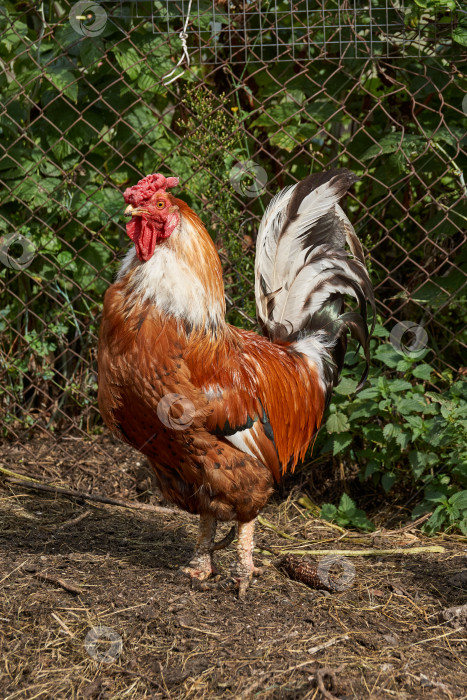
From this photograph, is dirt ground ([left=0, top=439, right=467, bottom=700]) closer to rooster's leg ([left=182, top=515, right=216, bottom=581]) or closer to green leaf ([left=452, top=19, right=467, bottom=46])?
rooster's leg ([left=182, top=515, right=216, bottom=581])

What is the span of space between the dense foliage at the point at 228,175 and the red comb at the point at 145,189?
1187 mm

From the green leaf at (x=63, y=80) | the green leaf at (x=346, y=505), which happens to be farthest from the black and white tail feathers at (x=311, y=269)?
the green leaf at (x=63, y=80)

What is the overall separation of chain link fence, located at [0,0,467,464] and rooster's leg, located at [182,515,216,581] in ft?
4.44

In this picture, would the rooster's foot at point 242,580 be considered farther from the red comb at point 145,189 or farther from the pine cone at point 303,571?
the red comb at point 145,189

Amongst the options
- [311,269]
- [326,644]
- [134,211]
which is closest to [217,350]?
[134,211]

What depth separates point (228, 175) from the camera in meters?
4.20

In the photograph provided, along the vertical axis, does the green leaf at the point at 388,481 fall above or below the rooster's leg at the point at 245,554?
below

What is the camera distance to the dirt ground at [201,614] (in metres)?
2.45

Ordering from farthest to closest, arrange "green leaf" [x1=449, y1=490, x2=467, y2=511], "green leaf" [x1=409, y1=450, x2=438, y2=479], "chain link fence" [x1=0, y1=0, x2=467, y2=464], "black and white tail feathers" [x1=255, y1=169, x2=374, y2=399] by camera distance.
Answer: "chain link fence" [x1=0, y1=0, x2=467, y2=464] < "green leaf" [x1=409, y1=450, x2=438, y2=479] < "green leaf" [x1=449, y1=490, x2=467, y2=511] < "black and white tail feathers" [x1=255, y1=169, x2=374, y2=399]

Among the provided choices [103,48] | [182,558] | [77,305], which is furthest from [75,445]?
[103,48]

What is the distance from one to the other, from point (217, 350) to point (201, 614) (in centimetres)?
110

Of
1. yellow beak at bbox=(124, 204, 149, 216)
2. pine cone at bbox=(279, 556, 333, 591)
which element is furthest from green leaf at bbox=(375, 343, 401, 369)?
yellow beak at bbox=(124, 204, 149, 216)

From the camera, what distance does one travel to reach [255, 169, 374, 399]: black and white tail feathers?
11.6 feet

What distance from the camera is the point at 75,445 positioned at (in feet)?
15.3
